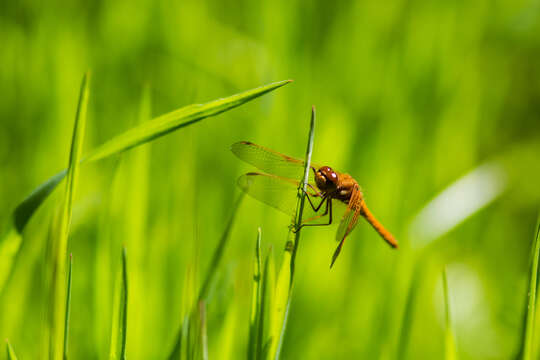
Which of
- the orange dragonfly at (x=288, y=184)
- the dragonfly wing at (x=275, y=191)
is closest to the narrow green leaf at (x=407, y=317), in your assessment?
the orange dragonfly at (x=288, y=184)

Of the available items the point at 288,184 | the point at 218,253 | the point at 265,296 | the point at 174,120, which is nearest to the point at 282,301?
the point at 265,296

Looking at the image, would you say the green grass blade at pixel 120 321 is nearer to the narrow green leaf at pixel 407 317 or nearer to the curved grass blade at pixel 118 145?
the curved grass blade at pixel 118 145

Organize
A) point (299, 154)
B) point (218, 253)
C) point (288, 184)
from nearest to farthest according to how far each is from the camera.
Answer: point (218, 253) → point (288, 184) → point (299, 154)

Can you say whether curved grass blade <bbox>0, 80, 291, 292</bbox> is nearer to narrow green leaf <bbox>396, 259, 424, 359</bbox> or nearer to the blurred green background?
the blurred green background

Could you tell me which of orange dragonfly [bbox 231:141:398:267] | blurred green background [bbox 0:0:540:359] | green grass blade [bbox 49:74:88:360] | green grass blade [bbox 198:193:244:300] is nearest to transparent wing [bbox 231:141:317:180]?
orange dragonfly [bbox 231:141:398:267]

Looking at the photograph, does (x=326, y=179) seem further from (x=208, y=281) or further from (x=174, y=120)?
(x=174, y=120)

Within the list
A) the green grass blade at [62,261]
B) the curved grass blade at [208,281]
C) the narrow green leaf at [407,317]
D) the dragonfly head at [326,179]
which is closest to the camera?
the green grass blade at [62,261]
